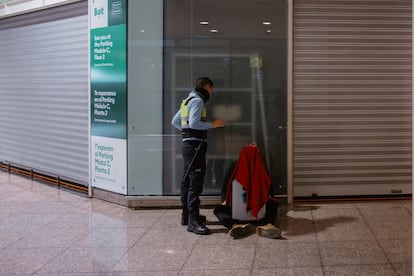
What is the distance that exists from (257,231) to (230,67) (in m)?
2.10

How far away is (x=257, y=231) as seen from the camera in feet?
16.9

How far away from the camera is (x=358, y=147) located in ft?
21.2

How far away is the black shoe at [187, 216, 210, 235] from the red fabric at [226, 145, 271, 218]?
21.5 inches

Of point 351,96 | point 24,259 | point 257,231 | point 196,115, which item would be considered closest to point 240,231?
point 257,231

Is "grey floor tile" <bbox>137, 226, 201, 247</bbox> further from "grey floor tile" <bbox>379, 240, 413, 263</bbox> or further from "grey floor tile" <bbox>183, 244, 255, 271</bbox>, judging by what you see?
"grey floor tile" <bbox>379, 240, 413, 263</bbox>

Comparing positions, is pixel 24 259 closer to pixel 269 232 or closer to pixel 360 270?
pixel 269 232

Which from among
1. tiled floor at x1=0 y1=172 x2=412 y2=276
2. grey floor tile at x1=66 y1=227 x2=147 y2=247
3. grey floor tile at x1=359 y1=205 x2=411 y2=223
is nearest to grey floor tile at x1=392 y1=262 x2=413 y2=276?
tiled floor at x1=0 y1=172 x2=412 y2=276

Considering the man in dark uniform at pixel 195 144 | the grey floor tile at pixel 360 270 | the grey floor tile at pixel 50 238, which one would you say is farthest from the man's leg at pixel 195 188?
the grey floor tile at pixel 360 270

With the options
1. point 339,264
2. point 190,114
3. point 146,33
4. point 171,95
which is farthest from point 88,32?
point 339,264

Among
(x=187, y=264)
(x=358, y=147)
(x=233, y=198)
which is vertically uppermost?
(x=358, y=147)

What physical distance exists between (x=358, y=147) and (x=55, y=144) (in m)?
4.45

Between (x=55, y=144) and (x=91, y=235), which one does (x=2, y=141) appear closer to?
(x=55, y=144)

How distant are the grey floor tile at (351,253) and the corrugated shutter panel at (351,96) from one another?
175 cm

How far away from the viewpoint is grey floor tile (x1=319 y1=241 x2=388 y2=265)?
429 centimetres
